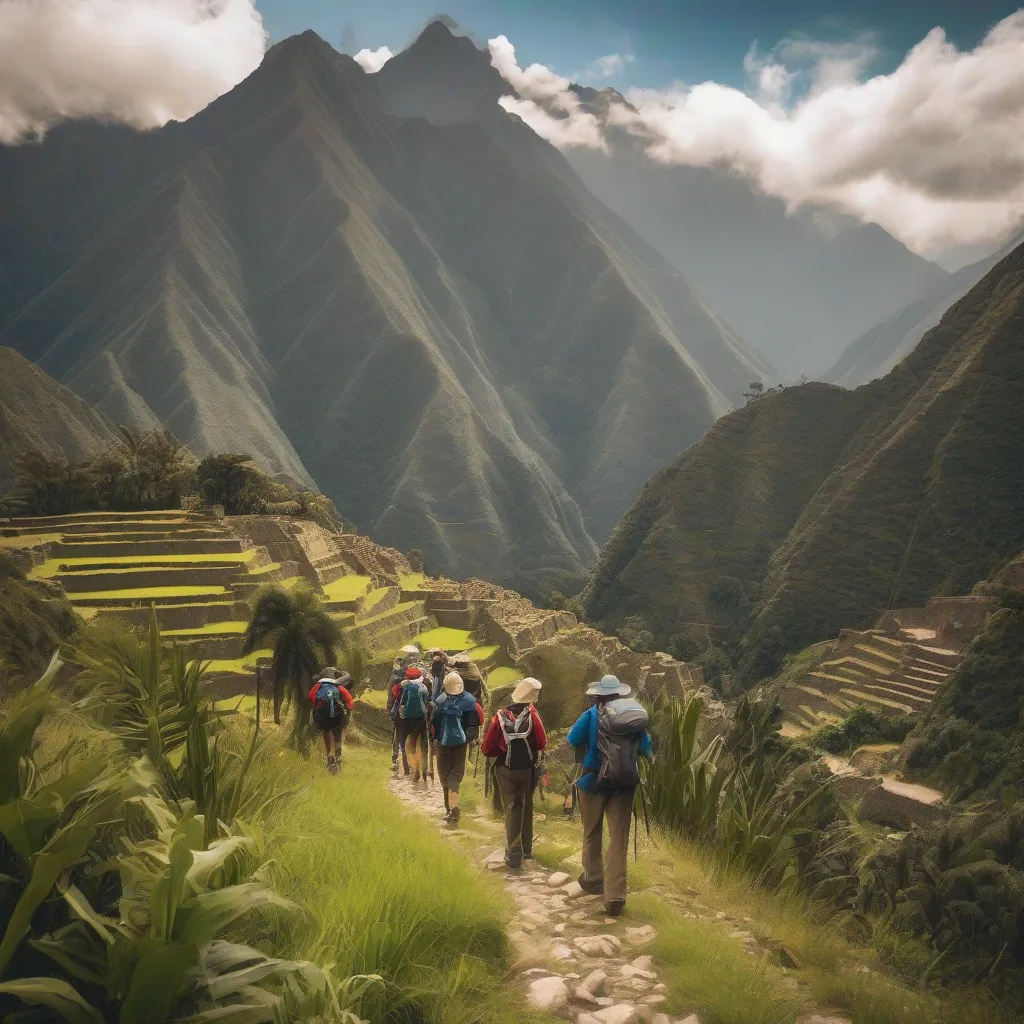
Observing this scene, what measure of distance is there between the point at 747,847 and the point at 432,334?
590 ft

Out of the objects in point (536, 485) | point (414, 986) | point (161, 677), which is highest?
point (536, 485)

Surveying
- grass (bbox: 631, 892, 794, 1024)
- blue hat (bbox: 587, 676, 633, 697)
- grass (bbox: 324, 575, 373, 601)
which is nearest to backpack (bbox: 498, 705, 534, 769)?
blue hat (bbox: 587, 676, 633, 697)

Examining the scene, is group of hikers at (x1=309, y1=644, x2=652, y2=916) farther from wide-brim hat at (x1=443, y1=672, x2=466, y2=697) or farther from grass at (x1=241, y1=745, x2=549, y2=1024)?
grass at (x1=241, y1=745, x2=549, y2=1024)

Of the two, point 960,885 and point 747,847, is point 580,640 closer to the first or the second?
point 960,885

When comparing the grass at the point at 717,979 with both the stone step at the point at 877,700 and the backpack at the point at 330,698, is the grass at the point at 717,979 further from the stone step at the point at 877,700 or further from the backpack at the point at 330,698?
the stone step at the point at 877,700

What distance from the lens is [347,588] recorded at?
35.2 meters

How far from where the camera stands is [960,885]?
10391 millimetres

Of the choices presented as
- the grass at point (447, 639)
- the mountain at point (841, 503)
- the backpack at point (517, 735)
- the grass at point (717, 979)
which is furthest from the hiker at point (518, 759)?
the mountain at point (841, 503)

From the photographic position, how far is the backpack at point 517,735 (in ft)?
22.5

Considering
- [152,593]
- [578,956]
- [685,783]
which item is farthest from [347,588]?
[578,956]

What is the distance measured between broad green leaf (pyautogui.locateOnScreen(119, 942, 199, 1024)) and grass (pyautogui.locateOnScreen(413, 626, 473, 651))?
30.8m

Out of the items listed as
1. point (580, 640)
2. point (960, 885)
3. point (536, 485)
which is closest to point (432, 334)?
point (536, 485)

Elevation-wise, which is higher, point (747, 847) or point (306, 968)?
point (306, 968)

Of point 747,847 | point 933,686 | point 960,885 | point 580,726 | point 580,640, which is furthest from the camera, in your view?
point 933,686
